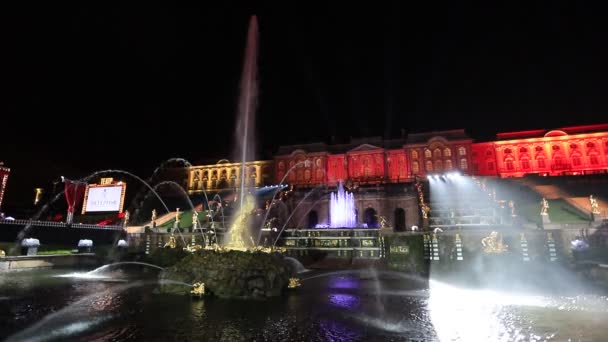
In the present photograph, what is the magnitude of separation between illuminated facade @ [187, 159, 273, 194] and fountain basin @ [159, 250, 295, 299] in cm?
6985

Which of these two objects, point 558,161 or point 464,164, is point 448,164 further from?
point 558,161

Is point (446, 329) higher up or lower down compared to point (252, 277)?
lower down

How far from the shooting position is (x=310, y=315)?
35.3 ft

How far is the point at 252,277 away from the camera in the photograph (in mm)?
13867

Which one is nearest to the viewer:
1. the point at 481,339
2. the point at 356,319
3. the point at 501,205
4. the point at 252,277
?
the point at 481,339

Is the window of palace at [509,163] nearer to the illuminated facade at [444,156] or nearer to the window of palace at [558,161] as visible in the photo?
the illuminated facade at [444,156]

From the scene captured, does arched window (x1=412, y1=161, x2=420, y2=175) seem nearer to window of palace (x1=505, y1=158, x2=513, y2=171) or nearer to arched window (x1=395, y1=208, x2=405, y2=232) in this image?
window of palace (x1=505, y1=158, x2=513, y2=171)

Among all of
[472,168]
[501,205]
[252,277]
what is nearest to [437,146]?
[472,168]

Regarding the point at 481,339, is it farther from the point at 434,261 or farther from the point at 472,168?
the point at 472,168

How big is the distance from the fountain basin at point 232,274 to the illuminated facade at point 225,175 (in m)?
69.9

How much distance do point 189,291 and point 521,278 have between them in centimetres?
1926

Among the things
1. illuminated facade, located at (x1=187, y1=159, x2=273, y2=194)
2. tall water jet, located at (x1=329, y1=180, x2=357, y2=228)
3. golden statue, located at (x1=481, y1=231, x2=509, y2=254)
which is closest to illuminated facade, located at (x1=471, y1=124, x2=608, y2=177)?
tall water jet, located at (x1=329, y1=180, x2=357, y2=228)

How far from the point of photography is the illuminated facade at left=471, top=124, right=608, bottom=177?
6481cm

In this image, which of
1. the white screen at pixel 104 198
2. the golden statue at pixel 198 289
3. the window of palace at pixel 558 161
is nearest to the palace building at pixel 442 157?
the window of palace at pixel 558 161
